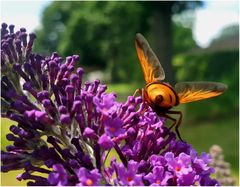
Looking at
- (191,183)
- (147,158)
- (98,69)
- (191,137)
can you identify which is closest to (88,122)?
(147,158)

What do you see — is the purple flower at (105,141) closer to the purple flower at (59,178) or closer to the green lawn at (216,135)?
the purple flower at (59,178)

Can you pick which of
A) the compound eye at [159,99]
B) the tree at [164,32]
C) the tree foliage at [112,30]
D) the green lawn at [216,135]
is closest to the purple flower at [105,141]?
the compound eye at [159,99]

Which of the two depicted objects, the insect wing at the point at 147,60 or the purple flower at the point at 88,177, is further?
the insect wing at the point at 147,60

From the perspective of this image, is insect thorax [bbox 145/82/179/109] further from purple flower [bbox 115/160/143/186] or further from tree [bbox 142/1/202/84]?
tree [bbox 142/1/202/84]

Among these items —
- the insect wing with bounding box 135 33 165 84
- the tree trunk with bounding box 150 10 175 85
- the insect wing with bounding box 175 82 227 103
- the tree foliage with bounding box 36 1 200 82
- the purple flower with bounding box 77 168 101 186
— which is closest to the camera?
the purple flower with bounding box 77 168 101 186

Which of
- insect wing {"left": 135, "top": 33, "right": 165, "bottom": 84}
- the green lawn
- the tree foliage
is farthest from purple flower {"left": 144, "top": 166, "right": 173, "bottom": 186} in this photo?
the tree foliage

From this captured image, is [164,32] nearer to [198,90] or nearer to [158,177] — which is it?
[198,90]

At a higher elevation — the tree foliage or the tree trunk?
the tree foliage
